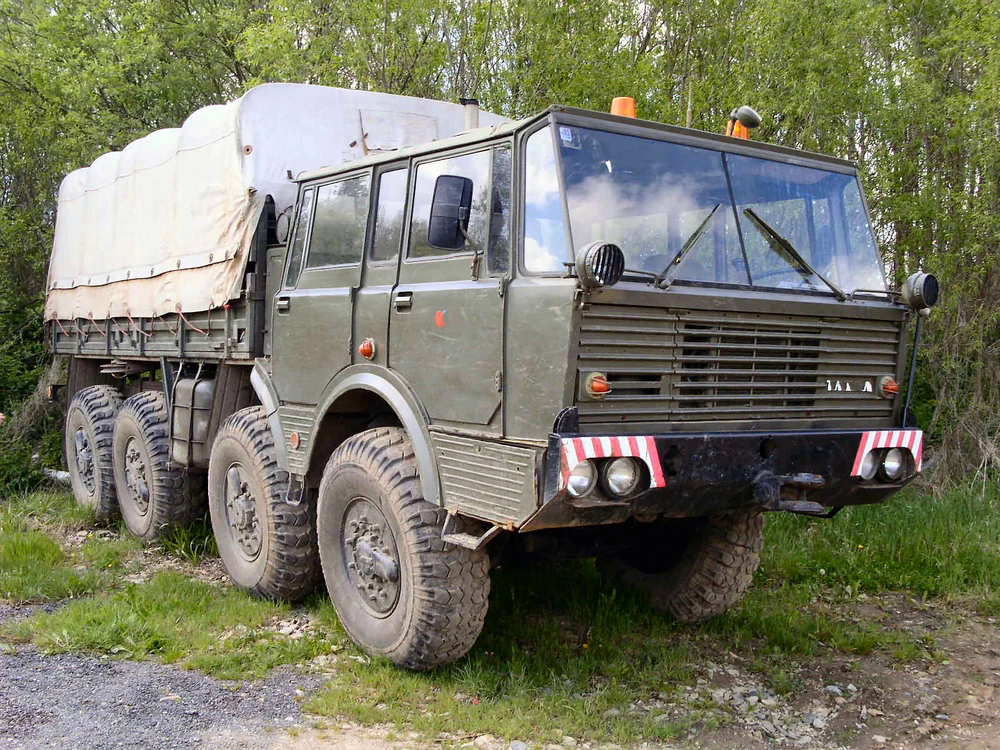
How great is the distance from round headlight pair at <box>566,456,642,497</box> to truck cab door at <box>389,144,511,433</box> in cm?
44

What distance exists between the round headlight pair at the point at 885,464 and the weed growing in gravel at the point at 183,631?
9.33 feet

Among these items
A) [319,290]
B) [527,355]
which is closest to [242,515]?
[319,290]

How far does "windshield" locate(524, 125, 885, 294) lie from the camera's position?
4.21m

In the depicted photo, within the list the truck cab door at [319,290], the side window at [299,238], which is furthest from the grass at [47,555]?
the side window at [299,238]

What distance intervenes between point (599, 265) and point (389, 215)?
1687 mm

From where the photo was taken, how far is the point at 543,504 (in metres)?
3.90

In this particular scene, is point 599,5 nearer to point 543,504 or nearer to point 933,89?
point 933,89

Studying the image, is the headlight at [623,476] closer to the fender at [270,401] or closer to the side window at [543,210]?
the side window at [543,210]

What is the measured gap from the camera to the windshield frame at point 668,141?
4.18 m

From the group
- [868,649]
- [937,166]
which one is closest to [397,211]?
[868,649]

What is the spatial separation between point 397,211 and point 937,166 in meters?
5.63

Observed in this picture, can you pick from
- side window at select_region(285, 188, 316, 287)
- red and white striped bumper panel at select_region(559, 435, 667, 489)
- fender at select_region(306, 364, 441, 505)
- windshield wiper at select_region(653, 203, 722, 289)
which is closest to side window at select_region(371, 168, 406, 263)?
fender at select_region(306, 364, 441, 505)


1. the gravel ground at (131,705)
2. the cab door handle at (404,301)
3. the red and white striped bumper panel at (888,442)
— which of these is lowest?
the gravel ground at (131,705)

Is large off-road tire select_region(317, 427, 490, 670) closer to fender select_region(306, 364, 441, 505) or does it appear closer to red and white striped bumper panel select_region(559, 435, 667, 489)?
fender select_region(306, 364, 441, 505)
